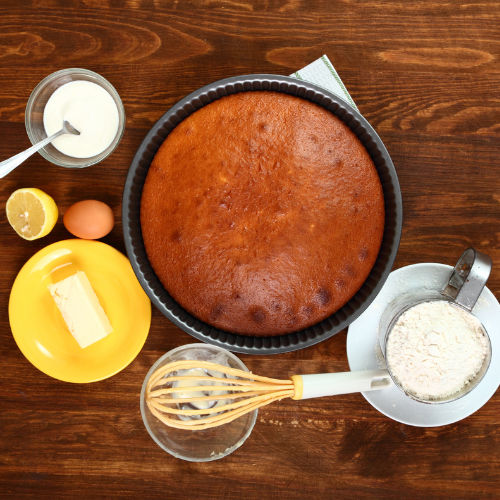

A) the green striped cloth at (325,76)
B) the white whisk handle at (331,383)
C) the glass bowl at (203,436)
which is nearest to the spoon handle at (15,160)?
the glass bowl at (203,436)

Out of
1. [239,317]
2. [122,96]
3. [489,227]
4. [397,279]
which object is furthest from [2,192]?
[489,227]

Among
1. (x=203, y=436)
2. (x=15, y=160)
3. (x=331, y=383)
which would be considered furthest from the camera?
(x=203, y=436)

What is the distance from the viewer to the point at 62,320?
148 cm

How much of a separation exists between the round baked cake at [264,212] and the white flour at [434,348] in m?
0.24

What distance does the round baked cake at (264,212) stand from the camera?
3.87 feet

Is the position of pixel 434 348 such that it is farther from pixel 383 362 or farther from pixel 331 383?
pixel 331 383

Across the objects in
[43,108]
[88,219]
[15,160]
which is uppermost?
[43,108]

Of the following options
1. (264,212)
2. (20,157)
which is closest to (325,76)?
(264,212)

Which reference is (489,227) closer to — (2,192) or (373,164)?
(373,164)

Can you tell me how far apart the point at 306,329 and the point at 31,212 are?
102 centimetres

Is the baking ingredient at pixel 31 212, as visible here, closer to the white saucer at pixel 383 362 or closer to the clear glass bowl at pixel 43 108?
the clear glass bowl at pixel 43 108

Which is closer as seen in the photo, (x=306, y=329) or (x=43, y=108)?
(x=306, y=329)

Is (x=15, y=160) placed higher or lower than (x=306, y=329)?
higher

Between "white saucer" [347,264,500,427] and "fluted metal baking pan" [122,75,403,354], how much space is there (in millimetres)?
184
